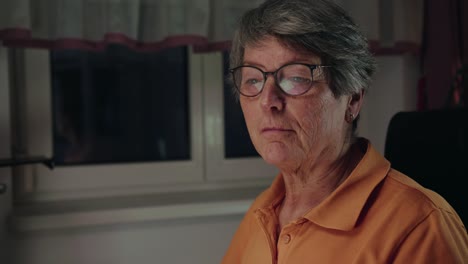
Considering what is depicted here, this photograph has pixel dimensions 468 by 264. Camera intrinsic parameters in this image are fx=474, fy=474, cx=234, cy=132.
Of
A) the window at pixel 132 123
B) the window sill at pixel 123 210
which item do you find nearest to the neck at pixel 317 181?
the window sill at pixel 123 210

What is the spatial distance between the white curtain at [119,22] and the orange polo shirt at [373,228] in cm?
83

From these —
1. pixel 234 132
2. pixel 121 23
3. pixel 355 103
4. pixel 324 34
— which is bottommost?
pixel 234 132

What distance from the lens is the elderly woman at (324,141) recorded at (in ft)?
2.81

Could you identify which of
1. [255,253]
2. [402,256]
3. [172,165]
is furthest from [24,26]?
[402,256]

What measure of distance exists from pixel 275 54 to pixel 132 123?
3.69 feet

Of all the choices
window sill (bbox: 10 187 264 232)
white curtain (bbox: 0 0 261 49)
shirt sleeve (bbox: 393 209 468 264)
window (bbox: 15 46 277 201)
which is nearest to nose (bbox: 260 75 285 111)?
shirt sleeve (bbox: 393 209 468 264)

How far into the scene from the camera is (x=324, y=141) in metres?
0.98

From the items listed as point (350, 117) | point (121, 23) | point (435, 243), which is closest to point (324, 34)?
point (350, 117)

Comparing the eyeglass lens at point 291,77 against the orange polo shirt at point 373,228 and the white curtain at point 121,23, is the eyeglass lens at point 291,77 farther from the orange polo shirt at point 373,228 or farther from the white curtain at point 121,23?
the white curtain at point 121,23

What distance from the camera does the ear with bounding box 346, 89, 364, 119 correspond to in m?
0.99

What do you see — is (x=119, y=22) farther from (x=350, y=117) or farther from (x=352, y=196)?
(x=352, y=196)

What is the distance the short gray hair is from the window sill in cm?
95

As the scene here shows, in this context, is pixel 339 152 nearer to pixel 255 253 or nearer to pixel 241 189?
pixel 255 253

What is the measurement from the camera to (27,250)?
1672 mm
